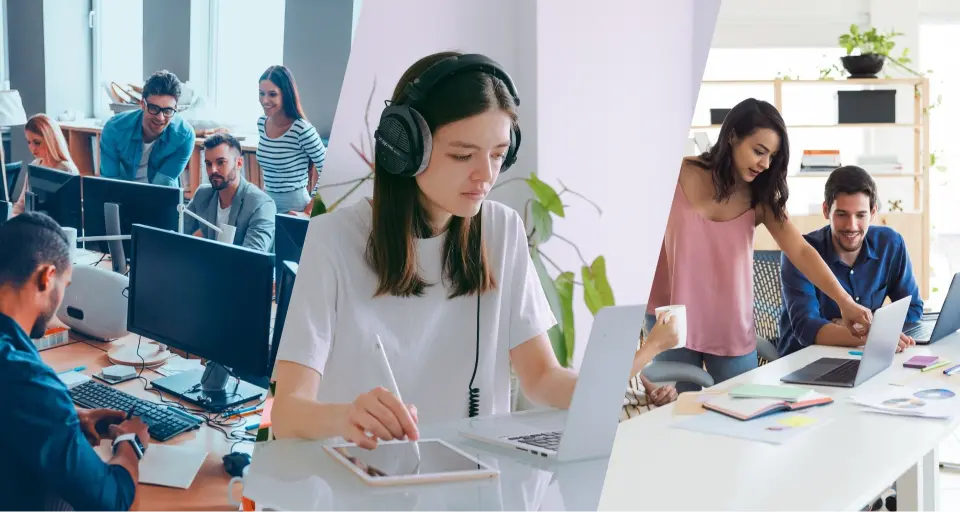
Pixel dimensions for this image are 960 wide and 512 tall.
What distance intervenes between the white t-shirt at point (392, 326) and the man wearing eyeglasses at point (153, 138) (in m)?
0.21

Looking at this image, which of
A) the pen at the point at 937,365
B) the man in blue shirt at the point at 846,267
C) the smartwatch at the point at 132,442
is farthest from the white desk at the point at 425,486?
the man in blue shirt at the point at 846,267

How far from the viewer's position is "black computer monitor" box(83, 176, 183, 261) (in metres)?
0.89

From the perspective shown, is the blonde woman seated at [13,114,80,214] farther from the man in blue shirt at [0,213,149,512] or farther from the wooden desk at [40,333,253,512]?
the wooden desk at [40,333,253,512]

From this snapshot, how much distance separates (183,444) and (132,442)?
0.06m

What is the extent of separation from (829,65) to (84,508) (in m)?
4.93

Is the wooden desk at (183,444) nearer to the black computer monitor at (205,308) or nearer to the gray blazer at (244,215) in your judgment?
the black computer monitor at (205,308)

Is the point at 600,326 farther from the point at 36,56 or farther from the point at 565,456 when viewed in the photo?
Result: the point at 36,56

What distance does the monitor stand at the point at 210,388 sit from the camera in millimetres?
937

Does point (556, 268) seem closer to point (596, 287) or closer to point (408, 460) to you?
point (596, 287)

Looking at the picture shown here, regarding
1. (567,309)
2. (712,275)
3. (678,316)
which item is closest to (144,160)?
(567,309)

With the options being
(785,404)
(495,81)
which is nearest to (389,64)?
(495,81)

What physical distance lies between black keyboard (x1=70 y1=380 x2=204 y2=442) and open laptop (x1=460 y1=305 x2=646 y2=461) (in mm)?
349

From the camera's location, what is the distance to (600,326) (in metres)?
0.88

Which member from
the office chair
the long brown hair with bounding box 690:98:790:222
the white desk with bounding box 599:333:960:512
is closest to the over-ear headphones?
the white desk with bounding box 599:333:960:512
